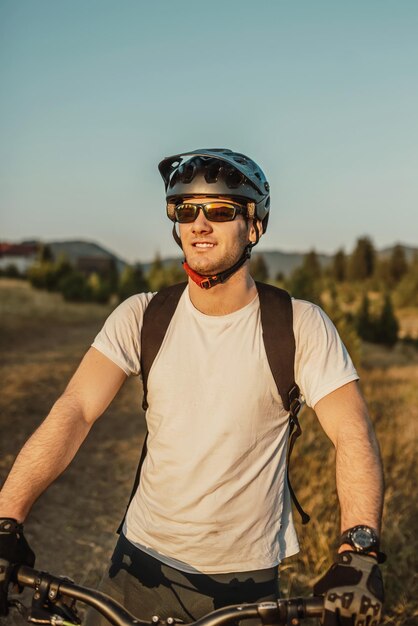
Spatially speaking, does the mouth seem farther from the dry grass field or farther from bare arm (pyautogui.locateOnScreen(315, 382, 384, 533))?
the dry grass field

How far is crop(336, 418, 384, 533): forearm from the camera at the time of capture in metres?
2.38

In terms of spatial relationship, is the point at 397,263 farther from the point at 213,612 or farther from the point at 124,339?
the point at 213,612

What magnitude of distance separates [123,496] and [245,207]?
5632 millimetres

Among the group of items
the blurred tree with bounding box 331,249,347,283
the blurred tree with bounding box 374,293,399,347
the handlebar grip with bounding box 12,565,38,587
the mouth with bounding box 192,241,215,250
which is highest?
the mouth with bounding box 192,241,215,250

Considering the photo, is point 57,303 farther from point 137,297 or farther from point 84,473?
point 137,297

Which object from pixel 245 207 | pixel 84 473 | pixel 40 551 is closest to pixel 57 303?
pixel 84 473

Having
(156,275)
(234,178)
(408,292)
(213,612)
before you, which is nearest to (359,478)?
(213,612)

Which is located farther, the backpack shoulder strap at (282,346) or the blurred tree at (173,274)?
the blurred tree at (173,274)

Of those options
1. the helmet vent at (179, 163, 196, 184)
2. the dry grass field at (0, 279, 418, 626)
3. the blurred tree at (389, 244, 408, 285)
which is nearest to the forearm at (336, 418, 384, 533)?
the helmet vent at (179, 163, 196, 184)

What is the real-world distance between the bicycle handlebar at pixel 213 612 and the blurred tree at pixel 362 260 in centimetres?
7503

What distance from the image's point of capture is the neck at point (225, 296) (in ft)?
9.69

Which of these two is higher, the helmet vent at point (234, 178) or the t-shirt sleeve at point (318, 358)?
the helmet vent at point (234, 178)

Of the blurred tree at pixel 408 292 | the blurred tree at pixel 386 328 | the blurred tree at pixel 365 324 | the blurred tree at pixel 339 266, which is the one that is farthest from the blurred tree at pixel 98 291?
the blurred tree at pixel 339 266

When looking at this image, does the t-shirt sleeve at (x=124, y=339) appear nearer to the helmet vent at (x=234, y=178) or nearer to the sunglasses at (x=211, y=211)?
the sunglasses at (x=211, y=211)
